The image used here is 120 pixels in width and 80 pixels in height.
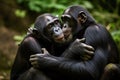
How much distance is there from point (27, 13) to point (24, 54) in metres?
5.61

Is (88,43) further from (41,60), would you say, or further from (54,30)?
(41,60)

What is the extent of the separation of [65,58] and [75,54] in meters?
0.15

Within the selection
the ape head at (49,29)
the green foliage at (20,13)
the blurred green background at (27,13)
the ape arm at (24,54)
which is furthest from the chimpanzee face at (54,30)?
the green foliage at (20,13)

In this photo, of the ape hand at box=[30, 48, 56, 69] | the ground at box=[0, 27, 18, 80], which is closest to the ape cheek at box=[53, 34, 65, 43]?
the ape hand at box=[30, 48, 56, 69]

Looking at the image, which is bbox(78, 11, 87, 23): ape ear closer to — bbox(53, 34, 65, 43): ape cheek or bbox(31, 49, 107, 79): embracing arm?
bbox(53, 34, 65, 43): ape cheek

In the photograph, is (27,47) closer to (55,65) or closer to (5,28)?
(55,65)

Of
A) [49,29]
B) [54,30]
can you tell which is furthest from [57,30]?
[49,29]

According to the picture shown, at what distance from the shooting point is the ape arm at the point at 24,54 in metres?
6.71

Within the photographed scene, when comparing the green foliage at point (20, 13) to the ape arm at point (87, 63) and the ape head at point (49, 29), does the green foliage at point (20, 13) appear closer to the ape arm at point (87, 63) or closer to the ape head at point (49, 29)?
the ape head at point (49, 29)

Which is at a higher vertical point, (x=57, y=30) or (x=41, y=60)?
(x=57, y=30)

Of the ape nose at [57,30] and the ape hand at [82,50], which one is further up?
the ape nose at [57,30]

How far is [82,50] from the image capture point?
635cm

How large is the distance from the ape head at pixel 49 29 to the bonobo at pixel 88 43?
0.36ft

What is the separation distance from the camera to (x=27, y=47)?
6.75 meters
